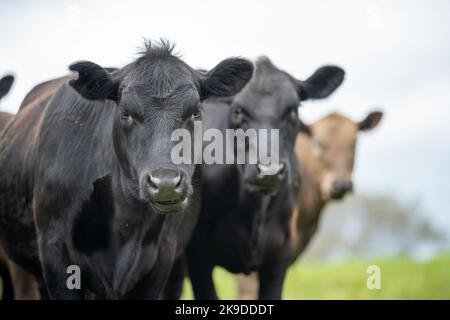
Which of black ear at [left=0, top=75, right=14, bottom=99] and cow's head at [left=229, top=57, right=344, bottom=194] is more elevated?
black ear at [left=0, top=75, right=14, bottom=99]

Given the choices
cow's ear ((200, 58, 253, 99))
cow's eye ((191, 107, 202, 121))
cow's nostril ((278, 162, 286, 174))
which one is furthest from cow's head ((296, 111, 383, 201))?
cow's eye ((191, 107, 202, 121))

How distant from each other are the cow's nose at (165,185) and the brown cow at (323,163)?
642 centimetres

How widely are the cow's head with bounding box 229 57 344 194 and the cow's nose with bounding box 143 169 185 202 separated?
193 centimetres

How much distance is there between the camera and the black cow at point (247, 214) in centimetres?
876

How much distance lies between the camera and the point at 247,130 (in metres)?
8.63

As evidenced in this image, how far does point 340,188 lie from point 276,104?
508 centimetres

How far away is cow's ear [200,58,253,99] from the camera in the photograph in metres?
7.23

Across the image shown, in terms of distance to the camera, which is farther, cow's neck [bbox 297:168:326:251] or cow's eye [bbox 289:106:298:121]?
cow's neck [bbox 297:168:326:251]

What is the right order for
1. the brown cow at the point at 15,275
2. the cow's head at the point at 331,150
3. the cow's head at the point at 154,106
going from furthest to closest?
1. the cow's head at the point at 331,150
2. the brown cow at the point at 15,275
3. the cow's head at the point at 154,106

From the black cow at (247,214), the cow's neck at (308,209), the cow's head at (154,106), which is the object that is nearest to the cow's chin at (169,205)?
the cow's head at (154,106)

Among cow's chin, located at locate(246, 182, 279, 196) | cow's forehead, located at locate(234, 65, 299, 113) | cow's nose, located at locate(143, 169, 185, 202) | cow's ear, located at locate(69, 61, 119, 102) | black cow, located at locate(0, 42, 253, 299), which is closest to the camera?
cow's nose, located at locate(143, 169, 185, 202)

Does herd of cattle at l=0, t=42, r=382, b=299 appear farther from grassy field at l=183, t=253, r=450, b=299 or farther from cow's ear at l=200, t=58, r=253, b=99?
grassy field at l=183, t=253, r=450, b=299

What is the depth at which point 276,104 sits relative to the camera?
28.7 ft

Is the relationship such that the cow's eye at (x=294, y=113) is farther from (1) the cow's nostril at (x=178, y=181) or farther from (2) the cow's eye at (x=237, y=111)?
(1) the cow's nostril at (x=178, y=181)
